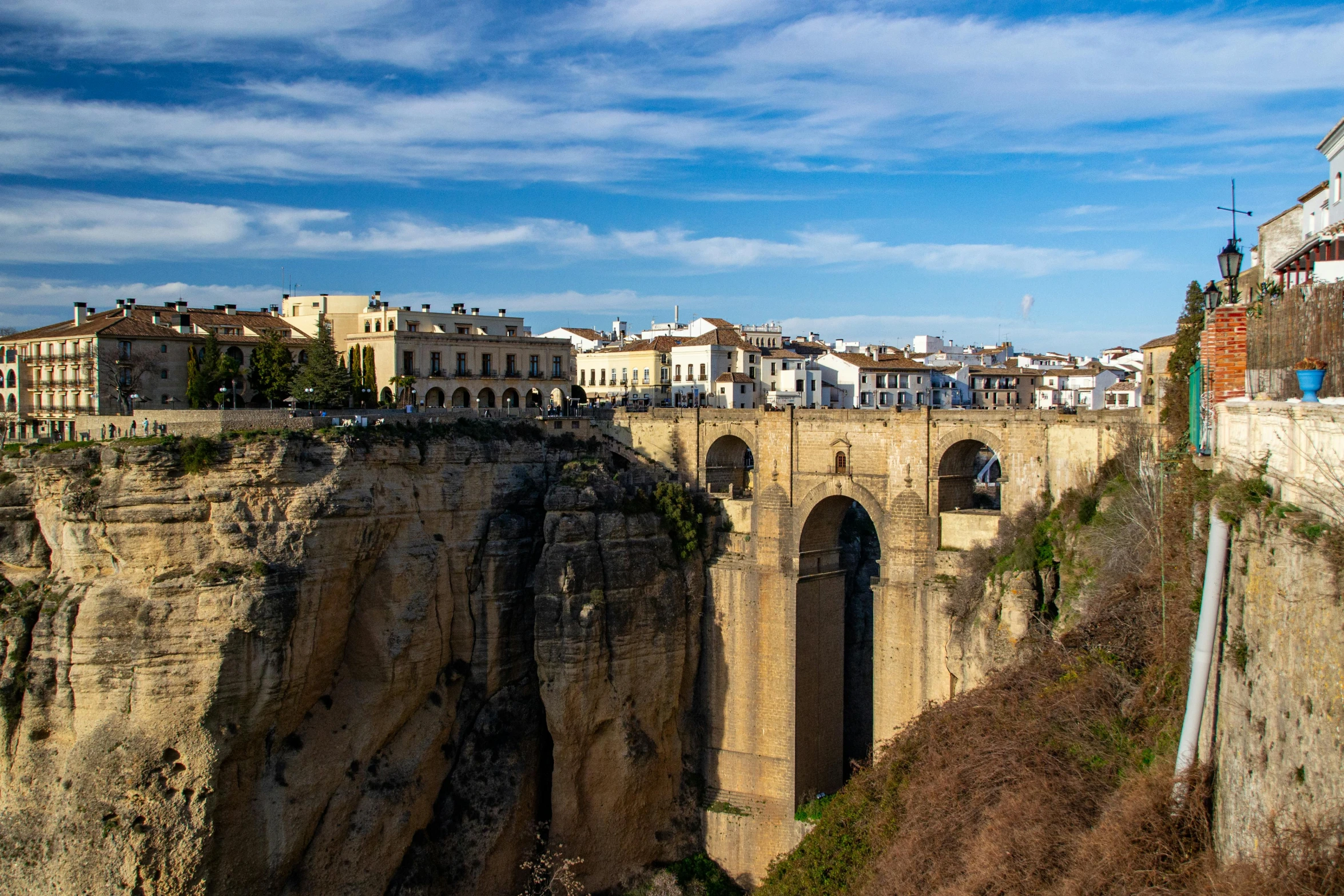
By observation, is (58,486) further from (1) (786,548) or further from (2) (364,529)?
(1) (786,548)

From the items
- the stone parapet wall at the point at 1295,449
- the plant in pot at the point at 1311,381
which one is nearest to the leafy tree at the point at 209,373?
the stone parapet wall at the point at 1295,449

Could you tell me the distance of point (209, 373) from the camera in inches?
1580

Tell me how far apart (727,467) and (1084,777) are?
84.7 ft

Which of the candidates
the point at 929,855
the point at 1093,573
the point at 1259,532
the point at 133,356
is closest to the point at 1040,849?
the point at 929,855

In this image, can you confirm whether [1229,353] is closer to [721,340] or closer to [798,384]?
[798,384]

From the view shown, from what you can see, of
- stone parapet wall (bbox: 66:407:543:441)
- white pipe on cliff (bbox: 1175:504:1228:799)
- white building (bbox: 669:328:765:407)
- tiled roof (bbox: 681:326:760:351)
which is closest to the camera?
white pipe on cliff (bbox: 1175:504:1228:799)

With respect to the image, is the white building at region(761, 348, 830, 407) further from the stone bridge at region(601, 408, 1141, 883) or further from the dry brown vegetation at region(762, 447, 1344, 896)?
the dry brown vegetation at region(762, 447, 1344, 896)

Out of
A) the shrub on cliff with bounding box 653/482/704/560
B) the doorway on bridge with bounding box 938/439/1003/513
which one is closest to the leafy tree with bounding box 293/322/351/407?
the shrub on cliff with bounding box 653/482/704/560

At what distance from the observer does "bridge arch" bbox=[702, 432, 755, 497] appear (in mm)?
39812

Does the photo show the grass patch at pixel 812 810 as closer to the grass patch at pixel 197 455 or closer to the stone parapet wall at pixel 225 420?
the stone parapet wall at pixel 225 420

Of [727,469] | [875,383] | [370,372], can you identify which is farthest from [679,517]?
[875,383]

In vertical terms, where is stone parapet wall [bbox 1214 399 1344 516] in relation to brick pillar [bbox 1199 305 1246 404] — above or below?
below

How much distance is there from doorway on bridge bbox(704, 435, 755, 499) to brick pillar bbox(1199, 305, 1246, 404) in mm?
24492

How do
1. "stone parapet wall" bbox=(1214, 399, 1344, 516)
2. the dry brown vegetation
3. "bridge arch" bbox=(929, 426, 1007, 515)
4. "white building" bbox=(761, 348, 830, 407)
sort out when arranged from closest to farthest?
1. "stone parapet wall" bbox=(1214, 399, 1344, 516)
2. the dry brown vegetation
3. "bridge arch" bbox=(929, 426, 1007, 515)
4. "white building" bbox=(761, 348, 830, 407)
